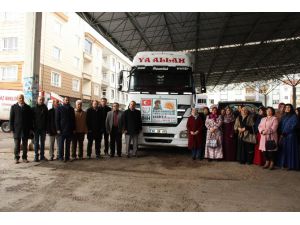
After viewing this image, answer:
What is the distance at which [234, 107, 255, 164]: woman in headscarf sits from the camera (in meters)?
8.49

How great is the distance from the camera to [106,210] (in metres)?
4.41

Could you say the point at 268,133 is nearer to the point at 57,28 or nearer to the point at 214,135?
the point at 214,135

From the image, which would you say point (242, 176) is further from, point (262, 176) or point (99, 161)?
point (99, 161)

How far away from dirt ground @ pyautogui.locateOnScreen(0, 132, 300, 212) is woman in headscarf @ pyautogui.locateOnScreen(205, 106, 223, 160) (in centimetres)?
41

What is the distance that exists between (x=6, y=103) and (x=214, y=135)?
52.4 ft

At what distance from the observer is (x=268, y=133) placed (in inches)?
310

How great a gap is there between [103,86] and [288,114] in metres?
35.7

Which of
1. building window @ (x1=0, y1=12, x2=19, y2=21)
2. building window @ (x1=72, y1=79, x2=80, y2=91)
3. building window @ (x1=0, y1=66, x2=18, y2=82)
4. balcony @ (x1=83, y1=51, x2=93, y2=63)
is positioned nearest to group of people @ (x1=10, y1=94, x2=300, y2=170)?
building window @ (x1=0, y1=66, x2=18, y2=82)

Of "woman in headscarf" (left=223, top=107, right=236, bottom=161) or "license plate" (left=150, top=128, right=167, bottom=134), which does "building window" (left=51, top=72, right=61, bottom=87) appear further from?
"woman in headscarf" (left=223, top=107, right=236, bottom=161)

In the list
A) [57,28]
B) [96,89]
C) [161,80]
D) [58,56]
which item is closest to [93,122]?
[161,80]

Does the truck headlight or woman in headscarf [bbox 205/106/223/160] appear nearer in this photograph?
woman in headscarf [bbox 205/106/223/160]

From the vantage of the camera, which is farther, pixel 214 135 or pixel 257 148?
pixel 214 135

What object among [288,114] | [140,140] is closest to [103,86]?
[140,140]
